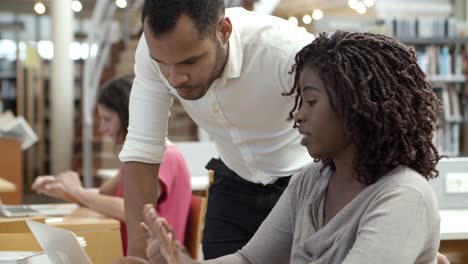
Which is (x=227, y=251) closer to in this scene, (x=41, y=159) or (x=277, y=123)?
(x=277, y=123)

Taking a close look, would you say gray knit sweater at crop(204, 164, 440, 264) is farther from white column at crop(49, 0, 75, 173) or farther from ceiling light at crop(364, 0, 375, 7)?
ceiling light at crop(364, 0, 375, 7)

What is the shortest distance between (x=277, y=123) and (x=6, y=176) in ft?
17.8

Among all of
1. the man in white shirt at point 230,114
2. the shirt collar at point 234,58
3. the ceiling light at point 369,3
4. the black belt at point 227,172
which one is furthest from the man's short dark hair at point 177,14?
the ceiling light at point 369,3

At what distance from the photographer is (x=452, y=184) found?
2.53m

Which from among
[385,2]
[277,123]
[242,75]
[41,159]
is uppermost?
[385,2]

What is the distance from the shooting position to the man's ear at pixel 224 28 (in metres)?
1.60

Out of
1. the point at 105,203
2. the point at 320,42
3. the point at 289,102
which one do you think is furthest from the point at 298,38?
the point at 105,203

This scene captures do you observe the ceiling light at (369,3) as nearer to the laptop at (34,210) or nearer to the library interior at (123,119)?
the library interior at (123,119)

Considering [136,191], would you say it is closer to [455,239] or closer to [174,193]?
[174,193]

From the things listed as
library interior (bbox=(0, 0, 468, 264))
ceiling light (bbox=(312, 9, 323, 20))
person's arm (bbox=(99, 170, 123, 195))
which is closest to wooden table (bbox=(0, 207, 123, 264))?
library interior (bbox=(0, 0, 468, 264))

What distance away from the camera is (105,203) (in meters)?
2.50

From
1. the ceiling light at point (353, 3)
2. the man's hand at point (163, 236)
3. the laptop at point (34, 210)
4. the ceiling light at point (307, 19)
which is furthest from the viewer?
the ceiling light at point (307, 19)

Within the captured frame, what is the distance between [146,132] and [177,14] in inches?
15.7

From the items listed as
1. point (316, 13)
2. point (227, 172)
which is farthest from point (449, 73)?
point (227, 172)
